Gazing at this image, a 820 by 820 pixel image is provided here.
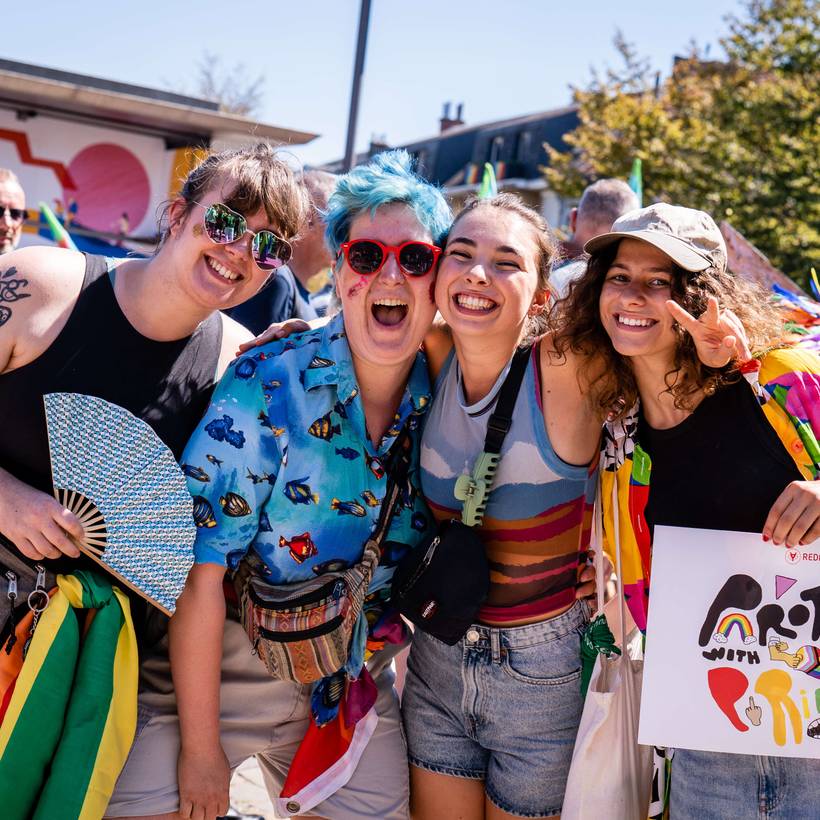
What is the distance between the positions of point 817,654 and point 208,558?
1645 millimetres

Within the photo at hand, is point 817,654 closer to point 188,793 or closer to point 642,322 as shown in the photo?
point 642,322

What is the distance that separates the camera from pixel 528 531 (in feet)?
9.10

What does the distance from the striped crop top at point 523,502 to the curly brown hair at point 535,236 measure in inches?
7.4

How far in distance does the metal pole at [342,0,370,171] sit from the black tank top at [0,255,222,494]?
4.31m

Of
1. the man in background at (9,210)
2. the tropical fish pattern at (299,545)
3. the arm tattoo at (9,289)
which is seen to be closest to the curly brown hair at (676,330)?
the tropical fish pattern at (299,545)

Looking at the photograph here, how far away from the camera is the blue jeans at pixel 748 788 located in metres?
2.37

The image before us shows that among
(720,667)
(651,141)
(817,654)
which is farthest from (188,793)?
(651,141)

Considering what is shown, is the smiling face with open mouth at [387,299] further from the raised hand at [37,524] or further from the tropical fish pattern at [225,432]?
the raised hand at [37,524]

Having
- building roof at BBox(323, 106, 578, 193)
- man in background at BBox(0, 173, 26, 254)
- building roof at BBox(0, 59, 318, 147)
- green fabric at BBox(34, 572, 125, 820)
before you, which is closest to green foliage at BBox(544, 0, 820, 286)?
building roof at BBox(0, 59, 318, 147)

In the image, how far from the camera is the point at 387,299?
2.80 meters

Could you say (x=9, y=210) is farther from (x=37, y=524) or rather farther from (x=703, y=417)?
(x=703, y=417)

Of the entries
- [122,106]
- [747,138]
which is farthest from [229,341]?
[747,138]

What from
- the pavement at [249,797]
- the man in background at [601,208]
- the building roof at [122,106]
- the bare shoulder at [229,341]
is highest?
the building roof at [122,106]

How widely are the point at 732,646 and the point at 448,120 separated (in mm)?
40940
